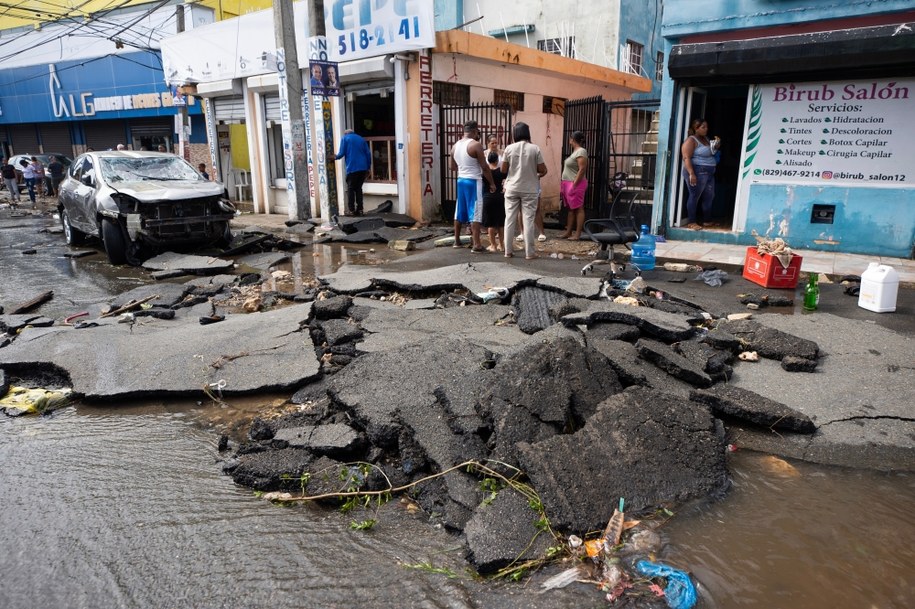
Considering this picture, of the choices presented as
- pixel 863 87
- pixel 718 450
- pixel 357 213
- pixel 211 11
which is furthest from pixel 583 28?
pixel 718 450

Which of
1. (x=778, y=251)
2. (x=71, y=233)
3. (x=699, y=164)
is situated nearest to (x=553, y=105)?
(x=699, y=164)

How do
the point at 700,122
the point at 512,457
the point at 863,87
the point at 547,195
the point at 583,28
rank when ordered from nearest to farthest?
the point at 512,457, the point at 863,87, the point at 700,122, the point at 547,195, the point at 583,28

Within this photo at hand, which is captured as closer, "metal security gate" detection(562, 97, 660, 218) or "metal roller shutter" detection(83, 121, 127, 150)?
"metal security gate" detection(562, 97, 660, 218)

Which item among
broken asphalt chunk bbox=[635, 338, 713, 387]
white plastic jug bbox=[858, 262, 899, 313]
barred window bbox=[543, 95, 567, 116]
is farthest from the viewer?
barred window bbox=[543, 95, 567, 116]

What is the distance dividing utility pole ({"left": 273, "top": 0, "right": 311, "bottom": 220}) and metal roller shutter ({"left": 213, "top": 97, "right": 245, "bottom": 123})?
372cm

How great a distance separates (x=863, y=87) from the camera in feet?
27.6

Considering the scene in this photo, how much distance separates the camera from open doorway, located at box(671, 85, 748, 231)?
10031 mm

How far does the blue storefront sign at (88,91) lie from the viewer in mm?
25641

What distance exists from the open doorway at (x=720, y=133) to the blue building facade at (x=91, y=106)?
20335mm

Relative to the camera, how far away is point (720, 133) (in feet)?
38.9

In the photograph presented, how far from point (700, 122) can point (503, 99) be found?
5498mm

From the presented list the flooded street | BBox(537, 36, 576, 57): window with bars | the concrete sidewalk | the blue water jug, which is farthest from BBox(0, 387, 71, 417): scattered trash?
BBox(537, 36, 576, 57): window with bars

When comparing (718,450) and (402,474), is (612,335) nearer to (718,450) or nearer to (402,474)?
(718,450)

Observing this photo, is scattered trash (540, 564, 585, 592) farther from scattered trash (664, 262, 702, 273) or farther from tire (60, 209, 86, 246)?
tire (60, 209, 86, 246)
